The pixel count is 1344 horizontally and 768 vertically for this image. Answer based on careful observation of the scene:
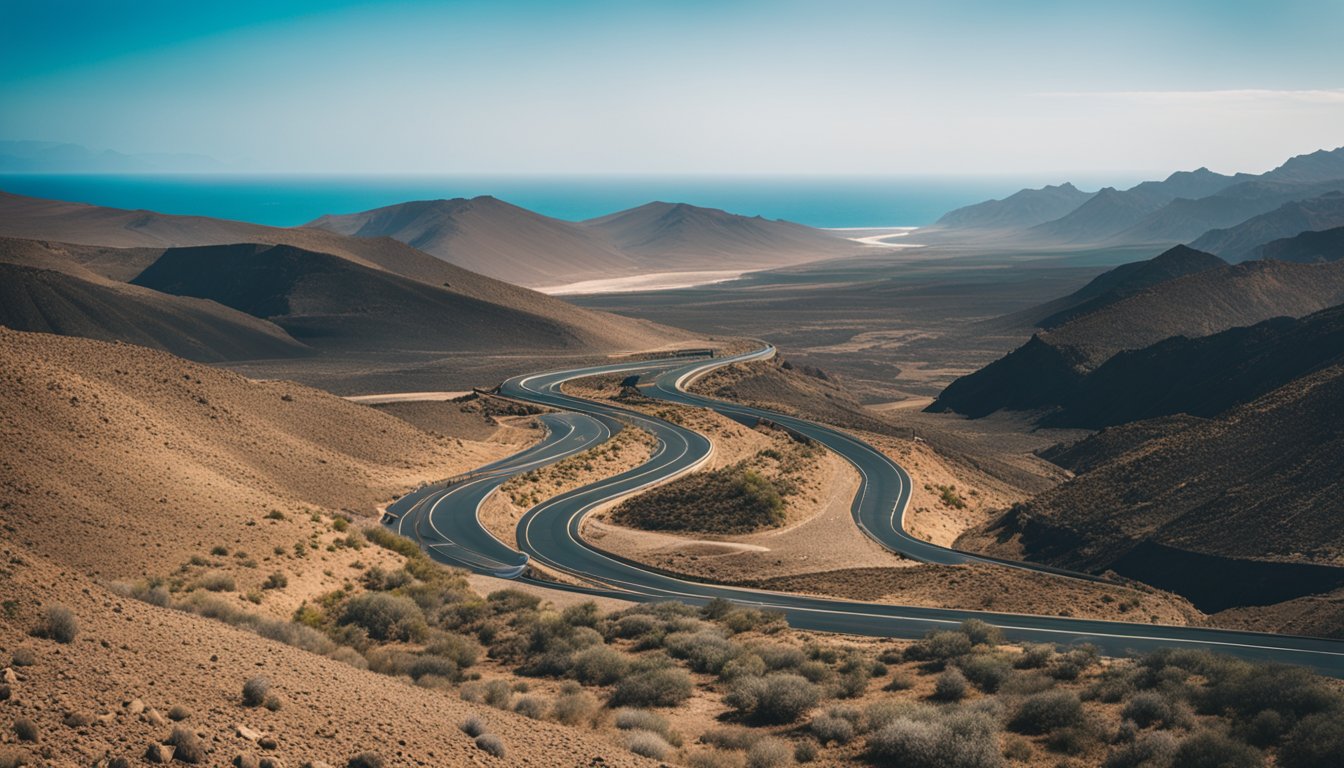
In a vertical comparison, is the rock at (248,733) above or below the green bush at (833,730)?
above

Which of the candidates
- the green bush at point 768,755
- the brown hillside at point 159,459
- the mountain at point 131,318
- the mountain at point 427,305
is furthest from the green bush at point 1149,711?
the mountain at point 427,305

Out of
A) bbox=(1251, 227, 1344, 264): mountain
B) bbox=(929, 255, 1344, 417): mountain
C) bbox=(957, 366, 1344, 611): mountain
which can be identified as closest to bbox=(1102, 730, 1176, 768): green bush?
bbox=(957, 366, 1344, 611): mountain

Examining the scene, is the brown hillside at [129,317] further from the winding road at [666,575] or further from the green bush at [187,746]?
the green bush at [187,746]

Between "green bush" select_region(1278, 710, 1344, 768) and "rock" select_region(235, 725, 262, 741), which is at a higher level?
"rock" select_region(235, 725, 262, 741)

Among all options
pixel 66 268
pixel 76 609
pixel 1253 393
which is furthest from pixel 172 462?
pixel 66 268

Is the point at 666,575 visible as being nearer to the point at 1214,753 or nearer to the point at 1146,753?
the point at 1146,753

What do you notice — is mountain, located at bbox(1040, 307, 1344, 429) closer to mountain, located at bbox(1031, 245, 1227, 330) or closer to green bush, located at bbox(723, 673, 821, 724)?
mountain, located at bbox(1031, 245, 1227, 330)

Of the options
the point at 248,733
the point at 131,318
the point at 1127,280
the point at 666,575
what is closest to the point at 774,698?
the point at 248,733

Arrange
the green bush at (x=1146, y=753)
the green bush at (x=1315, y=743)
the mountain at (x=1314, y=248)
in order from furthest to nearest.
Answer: the mountain at (x=1314, y=248) < the green bush at (x=1146, y=753) < the green bush at (x=1315, y=743)
